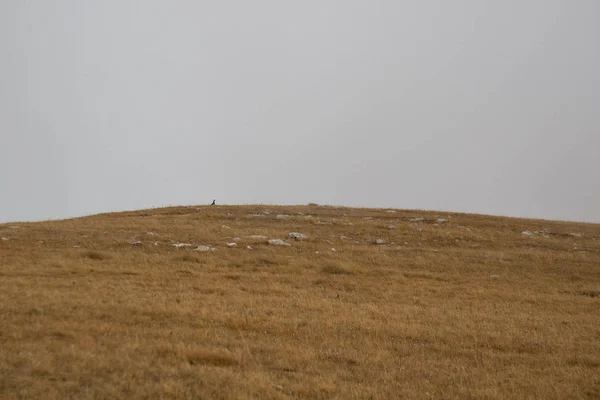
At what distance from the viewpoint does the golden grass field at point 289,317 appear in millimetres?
8766

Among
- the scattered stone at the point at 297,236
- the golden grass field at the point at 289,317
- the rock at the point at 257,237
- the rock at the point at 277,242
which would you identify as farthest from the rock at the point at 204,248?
the scattered stone at the point at 297,236

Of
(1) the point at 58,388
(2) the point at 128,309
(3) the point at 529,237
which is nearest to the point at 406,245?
(3) the point at 529,237

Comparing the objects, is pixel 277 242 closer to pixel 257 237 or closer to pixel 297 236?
pixel 257 237

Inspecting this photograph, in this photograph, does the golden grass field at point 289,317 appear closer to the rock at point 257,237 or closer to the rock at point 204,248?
the rock at point 257,237

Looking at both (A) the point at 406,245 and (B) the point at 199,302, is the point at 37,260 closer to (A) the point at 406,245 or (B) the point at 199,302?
(B) the point at 199,302

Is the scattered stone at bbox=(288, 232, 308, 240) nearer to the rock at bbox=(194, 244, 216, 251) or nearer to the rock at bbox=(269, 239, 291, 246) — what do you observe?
the rock at bbox=(269, 239, 291, 246)

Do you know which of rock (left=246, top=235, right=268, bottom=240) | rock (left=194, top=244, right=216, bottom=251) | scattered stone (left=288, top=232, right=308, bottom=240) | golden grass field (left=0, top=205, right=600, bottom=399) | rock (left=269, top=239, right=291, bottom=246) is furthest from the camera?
scattered stone (left=288, top=232, right=308, bottom=240)

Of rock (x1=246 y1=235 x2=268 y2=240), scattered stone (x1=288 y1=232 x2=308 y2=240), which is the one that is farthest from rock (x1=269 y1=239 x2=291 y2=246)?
scattered stone (x1=288 y1=232 x2=308 y2=240)

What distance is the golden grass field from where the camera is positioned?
8.77m

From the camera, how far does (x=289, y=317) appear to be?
44.3 ft

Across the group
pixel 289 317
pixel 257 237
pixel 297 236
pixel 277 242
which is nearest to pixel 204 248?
pixel 257 237

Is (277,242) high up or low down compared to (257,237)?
Result: down

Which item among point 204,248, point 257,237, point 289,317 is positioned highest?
point 257,237

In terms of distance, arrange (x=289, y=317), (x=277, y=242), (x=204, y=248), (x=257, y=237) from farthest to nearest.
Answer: (x=257, y=237), (x=277, y=242), (x=204, y=248), (x=289, y=317)
